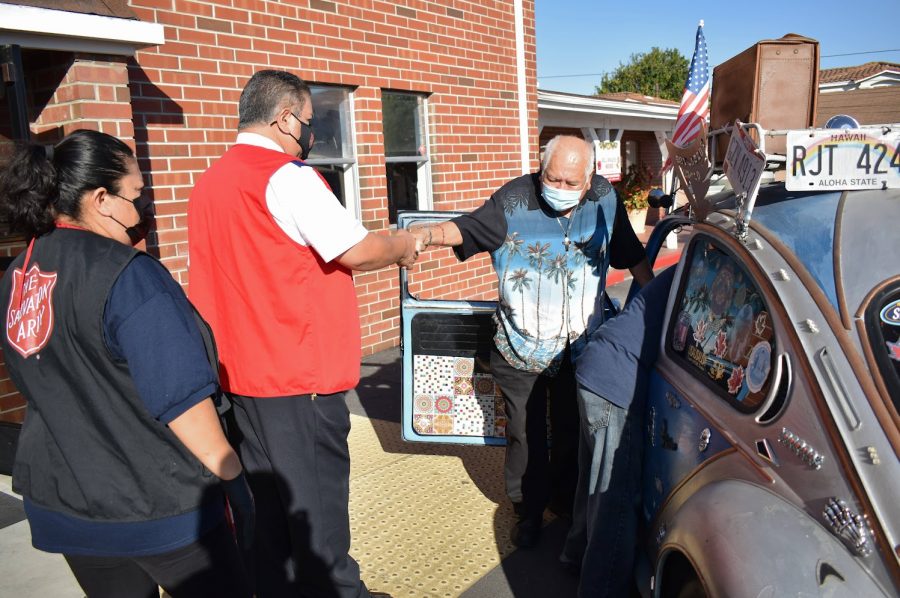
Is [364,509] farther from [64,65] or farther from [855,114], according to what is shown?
[855,114]

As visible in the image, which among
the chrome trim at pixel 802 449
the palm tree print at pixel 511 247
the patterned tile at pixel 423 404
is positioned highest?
the palm tree print at pixel 511 247

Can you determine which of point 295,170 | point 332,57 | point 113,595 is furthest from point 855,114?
point 332,57

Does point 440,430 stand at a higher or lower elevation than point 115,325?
lower

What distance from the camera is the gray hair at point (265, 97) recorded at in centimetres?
266

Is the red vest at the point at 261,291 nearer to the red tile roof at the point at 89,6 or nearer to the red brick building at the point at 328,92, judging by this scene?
the red brick building at the point at 328,92

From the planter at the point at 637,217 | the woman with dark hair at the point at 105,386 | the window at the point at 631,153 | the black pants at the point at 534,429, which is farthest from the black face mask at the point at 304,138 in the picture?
the window at the point at 631,153

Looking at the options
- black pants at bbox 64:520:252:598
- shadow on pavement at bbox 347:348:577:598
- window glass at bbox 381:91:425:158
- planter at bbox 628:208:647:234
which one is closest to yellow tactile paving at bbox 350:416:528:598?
shadow on pavement at bbox 347:348:577:598

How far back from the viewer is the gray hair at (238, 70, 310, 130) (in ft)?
8.71

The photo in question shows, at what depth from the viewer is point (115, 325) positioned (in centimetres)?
183

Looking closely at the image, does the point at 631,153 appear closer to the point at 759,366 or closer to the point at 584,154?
the point at 584,154

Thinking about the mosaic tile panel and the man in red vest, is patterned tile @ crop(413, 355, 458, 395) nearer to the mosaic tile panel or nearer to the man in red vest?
the mosaic tile panel

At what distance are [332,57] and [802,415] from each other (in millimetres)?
5905

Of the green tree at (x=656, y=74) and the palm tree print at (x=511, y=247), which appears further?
the green tree at (x=656, y=74)

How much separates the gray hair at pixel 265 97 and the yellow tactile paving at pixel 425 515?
7.00 feet
